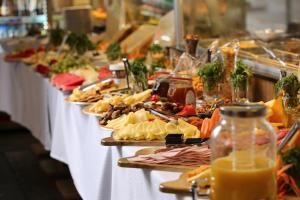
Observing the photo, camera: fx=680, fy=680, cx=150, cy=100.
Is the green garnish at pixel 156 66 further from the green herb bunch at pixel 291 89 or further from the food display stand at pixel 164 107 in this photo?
the green herb bunch at pixel 291 89

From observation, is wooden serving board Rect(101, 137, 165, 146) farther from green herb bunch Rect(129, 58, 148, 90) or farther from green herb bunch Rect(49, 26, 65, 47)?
green herb bunch Rect(49, 26, 65, 47)

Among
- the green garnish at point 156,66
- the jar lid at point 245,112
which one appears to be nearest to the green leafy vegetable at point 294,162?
the jar lid at point 245,112

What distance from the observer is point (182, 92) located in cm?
341

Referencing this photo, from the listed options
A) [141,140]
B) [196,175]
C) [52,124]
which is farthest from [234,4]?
[196,175]

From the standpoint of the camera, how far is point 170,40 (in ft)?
18.2

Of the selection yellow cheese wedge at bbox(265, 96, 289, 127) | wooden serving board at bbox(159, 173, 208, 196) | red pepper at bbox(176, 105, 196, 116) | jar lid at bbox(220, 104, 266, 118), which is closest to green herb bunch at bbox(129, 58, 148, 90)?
red pepper at bbox(176, 105, 196, 116)

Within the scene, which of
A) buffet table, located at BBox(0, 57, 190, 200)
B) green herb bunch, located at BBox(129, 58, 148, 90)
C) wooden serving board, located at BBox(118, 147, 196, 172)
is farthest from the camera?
green herb bunch, located at BBox(129, 58, 148, 90)

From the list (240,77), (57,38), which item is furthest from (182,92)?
(57,38)

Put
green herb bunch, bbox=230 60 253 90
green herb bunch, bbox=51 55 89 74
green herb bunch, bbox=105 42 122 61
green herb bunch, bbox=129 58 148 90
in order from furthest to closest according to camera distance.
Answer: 1. green herb bunch, bbox=105 42 122 61
2. green herb bunch, bbox=51 55 89 74
3. green herb bunch, bbox=129 58 148 90
4. green herb bunch, bbox=230 60 253 90

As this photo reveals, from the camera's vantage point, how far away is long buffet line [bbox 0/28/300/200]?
176 cm

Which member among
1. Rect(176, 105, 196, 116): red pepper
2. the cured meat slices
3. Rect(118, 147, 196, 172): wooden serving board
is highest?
Rect(176, 105, 196, 116): red pepper

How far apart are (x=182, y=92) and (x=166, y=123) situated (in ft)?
2.16

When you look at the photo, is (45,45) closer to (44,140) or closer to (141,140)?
(44,140)

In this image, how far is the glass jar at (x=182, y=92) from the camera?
11.0 feet
